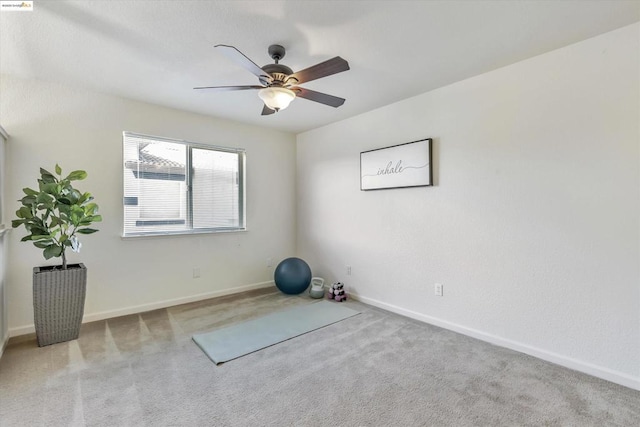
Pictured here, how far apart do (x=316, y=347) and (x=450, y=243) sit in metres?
1.64

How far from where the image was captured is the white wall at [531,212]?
6.68 ft

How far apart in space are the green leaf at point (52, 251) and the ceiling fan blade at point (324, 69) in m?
2.45

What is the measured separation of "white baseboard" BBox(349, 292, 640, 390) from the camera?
202cm

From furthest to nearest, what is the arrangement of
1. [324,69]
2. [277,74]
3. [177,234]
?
[177,234] → [277,74] → [324,69]

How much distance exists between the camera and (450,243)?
2.93m

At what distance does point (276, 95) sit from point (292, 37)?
421mm

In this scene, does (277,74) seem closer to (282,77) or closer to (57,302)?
(282,77)

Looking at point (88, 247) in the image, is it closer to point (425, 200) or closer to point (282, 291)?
point (282, 291)

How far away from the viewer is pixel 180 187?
12.3ft

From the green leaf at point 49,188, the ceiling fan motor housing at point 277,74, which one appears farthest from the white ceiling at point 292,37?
the green leaf at point 49,188

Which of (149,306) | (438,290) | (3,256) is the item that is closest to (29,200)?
(3,256)

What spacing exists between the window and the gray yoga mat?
4.91ft

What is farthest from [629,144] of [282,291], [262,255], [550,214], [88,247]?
[88,247]

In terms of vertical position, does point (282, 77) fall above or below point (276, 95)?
above
